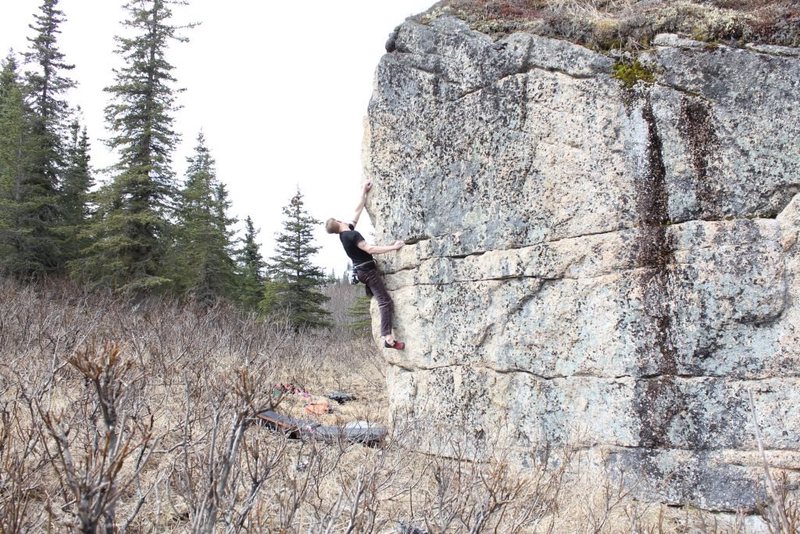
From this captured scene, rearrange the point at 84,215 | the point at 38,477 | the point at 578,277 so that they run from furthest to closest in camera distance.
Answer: the point at 84,215, the point at 578,277, the point at 38,477

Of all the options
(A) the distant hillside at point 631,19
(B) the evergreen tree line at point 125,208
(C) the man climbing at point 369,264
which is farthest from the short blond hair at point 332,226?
(B) the evergreen tree line at point 125,208

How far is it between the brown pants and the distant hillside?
307cm

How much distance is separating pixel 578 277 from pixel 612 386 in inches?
41.4

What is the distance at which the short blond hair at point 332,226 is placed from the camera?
664 centimetres

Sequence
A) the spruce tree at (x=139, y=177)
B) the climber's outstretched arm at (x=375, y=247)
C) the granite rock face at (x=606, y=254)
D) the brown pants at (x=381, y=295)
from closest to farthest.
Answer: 1. the granite rock face at (x=606, y=254)
2. the climber's outstretched arm at (x=375, y=247)
3. the brown pants at (x=381, y=295)
4. the spruce tree at (x=139, y=177)

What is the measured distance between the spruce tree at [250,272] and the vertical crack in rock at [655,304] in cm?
1788

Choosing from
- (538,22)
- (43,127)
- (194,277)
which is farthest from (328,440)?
(43,127)

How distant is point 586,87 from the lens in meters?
5.59

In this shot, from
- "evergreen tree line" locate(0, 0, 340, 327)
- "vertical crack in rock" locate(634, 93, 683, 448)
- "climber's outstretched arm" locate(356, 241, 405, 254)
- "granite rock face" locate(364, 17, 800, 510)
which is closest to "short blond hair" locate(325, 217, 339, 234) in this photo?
"climber's outstretched arm" locate(356, 241, 405, 254)

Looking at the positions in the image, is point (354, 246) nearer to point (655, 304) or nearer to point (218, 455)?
point (655, 304)

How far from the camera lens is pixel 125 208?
15453 mm

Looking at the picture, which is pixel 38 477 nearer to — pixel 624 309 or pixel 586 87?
pixel 624 309

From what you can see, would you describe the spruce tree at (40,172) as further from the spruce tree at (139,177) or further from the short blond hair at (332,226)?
the short blond hair at (332,226)

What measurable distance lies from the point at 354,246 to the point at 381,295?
665mm
